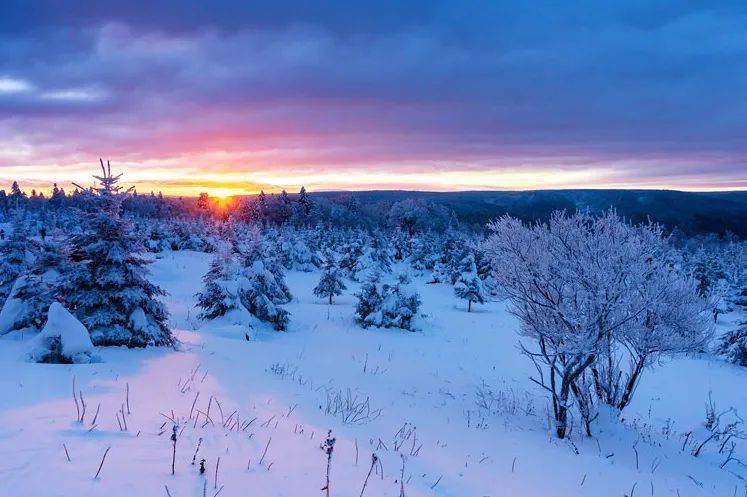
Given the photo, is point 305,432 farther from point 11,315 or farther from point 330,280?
point 330,280

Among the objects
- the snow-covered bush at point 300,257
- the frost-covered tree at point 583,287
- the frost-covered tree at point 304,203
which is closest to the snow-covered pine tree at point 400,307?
the frost-covered tree at point 583,287

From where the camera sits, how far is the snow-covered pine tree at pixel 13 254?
17.8 meters

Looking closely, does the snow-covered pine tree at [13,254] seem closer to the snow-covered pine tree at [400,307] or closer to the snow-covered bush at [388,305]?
the snow-covered bush at [388,305]

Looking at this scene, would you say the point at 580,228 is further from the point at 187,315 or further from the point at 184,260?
the point at 184,260

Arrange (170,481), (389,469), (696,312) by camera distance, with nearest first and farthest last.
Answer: (170,481)
(389,469)
(696,312)

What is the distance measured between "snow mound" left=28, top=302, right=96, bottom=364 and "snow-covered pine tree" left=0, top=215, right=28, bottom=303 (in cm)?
1209

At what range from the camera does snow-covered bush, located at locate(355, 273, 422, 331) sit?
2431cm

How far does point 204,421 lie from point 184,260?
45760mm

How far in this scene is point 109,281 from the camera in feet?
34.9

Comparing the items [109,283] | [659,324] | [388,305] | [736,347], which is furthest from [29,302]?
[736,347]

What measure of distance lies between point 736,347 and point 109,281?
29.7 m

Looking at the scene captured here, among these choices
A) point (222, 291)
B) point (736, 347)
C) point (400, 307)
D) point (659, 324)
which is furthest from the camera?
point (400, 307)

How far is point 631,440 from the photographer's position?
871 cm

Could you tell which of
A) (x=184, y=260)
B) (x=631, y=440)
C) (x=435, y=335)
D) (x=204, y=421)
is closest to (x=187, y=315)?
(x=435, y=335)
